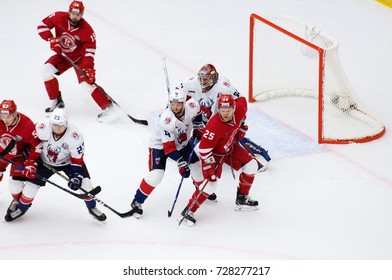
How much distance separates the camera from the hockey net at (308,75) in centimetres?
683

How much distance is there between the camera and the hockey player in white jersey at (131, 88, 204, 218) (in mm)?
5723

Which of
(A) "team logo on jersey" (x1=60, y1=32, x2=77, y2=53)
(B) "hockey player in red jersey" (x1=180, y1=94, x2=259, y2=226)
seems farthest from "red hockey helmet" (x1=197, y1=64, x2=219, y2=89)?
(A) "team logo on jersey" (x1=60, y1=32, x2=77, y2=53)

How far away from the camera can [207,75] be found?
620cm

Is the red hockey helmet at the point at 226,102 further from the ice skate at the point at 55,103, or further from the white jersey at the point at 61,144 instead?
the ice skate at the point at 55,103

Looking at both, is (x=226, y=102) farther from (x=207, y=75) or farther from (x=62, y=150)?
(x=62, y=150)

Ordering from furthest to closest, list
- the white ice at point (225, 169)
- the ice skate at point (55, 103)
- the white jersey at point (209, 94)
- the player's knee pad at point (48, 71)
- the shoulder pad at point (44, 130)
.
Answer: the ice skate at point (55, 103)
the player's knee pad at point (48, 71)
the white jersey at point (209, 94)
the white ice at point (225, 169)
the shoulder pad at point (44, 130)

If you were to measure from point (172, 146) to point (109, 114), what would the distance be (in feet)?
5.09

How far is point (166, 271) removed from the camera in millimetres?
5383

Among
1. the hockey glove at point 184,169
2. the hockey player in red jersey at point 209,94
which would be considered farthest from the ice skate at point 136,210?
the hockey player in red jersey at point 209,94

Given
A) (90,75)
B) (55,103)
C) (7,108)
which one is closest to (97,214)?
(7,108)

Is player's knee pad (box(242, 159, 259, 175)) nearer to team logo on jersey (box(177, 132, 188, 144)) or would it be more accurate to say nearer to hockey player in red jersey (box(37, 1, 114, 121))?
team logo on jersey (box(177, 132, 188, 144))

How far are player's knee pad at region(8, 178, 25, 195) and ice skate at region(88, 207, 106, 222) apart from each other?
0.43 m

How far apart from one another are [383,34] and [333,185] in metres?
2.62

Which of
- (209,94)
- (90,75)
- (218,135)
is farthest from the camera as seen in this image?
(90,75)
